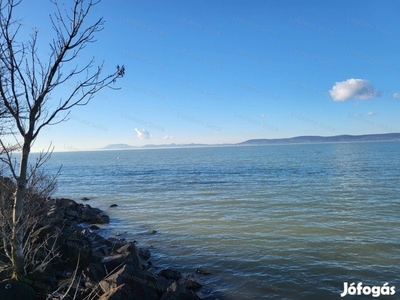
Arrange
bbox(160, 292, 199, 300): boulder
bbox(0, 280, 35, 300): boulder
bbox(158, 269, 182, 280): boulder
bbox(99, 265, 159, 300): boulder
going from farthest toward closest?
1. bbox(158, 269, 182, 280): boulder
2. bbox(160, 292, 199, 300): boulder
3. bbox(99, 265, 159, 300): boulder
4. bbox(0, 280, 35, 300): boulder

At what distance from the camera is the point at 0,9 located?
16.9ft

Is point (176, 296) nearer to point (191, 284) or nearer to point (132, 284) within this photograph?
point (132, 284)

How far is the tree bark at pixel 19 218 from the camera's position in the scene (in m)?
6.25

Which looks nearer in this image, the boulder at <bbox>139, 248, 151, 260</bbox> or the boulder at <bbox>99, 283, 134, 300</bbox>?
the boulder at <bbox>99, 283, 134, 300</bbox>

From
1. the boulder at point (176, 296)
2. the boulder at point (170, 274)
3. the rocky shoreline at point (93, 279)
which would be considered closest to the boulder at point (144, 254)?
the rocky shoreline at point (93, 279)

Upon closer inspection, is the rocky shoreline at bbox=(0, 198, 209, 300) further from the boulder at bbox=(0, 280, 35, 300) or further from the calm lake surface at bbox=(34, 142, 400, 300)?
the calm lake surface at bbox=(34, 142, 400, 300)

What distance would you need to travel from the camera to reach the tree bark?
20.5ft

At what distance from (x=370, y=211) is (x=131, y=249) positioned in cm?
1710

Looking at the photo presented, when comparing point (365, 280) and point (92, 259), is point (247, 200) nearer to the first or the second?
point (365, 280)

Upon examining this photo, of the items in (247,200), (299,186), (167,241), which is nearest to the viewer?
(167,241)

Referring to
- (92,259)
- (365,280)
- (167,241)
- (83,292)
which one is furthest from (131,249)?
(365,280)

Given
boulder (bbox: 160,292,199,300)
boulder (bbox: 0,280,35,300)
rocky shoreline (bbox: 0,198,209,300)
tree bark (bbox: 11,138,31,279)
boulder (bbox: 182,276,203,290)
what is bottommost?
boulder (bbox: 182,276,203,290)

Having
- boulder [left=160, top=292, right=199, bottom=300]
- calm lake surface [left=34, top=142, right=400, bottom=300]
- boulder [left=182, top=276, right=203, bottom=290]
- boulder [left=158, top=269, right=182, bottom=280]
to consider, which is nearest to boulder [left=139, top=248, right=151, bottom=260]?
calm lake surface [left=34, top=142, right=400, bottom=300]

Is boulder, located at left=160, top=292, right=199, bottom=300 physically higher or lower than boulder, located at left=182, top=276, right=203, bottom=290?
higher
